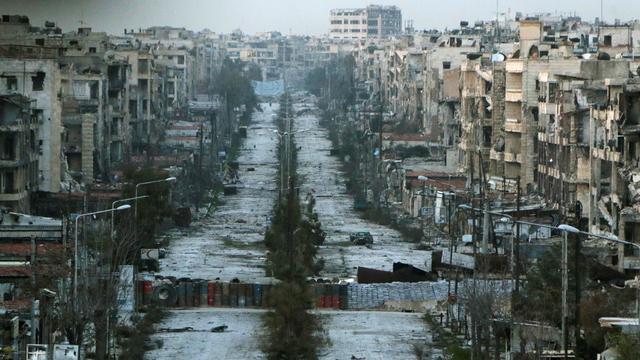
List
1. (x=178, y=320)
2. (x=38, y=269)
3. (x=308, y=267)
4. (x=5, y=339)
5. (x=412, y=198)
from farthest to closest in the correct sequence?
1. (x=412, y=198)
2. (x=308, y=267)
3. (x=178, y=320)
4. (x=38, y=269)
5. (x=5, y=339)

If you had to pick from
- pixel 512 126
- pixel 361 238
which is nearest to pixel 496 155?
pixel 512 126

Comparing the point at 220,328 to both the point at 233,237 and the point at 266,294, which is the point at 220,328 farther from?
the point at 233,237

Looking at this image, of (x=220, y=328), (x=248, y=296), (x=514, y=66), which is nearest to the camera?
(x=220, y=328)

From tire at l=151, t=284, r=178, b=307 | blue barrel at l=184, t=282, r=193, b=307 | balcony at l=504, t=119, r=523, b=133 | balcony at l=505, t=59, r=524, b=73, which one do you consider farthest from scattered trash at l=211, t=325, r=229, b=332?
balcony at l=505, t=59, r=524, b=73

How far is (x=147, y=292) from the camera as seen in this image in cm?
4066

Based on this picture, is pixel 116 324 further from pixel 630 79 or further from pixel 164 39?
pixel 164 39

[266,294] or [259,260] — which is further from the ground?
[266,294]

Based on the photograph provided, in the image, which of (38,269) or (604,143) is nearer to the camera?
(38,269)

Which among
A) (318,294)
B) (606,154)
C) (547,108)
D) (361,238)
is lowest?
(361,238)

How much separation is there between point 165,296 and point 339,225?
1846 centimetres

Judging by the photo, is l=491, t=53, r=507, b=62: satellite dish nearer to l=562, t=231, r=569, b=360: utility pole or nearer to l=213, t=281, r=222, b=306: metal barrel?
l=213, t=281, r=222, b=306: metal barrel

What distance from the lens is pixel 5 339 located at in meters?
29.6

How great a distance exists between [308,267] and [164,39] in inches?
3287

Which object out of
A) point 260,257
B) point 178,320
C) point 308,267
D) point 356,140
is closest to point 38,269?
point 178,320
